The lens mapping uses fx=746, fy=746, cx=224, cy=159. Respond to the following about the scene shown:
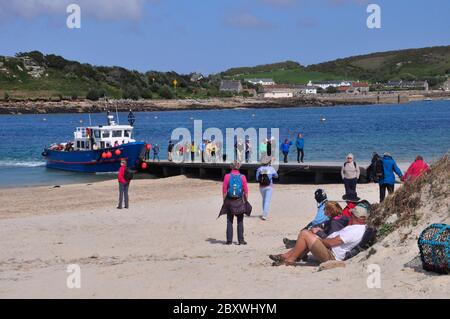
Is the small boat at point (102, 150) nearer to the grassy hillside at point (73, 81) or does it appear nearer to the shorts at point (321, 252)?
the shorts at point (321, 252)

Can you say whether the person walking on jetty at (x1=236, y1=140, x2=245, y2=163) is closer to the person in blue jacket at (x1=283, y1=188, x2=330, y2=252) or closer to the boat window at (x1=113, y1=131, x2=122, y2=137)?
the boat window at (x1=113, y1=131, x2=122, y2=137)

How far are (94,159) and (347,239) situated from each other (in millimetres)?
27070

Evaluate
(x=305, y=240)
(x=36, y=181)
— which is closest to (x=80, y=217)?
(x=305, y=240)

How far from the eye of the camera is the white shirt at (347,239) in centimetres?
1067

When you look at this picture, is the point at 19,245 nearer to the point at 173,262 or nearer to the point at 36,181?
the point at 173,262

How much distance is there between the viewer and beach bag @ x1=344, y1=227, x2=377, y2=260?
35.0ft

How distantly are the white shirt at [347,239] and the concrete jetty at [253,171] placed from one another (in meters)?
12.4

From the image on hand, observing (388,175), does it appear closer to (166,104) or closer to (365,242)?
(365,242)

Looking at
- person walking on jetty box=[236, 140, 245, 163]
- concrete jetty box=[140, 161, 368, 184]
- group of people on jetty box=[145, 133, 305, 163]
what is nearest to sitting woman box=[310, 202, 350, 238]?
concrete jetty box=[140, 161, 368, 184]

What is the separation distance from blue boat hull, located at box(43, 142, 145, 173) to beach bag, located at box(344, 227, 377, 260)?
24.6 meters

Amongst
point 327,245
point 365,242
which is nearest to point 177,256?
point 327,245

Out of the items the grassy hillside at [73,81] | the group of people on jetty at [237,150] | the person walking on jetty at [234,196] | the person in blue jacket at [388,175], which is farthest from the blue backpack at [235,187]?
the grassy hillside at [73,81]

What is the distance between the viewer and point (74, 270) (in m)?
11.2

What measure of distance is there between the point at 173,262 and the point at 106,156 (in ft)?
80.6
